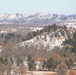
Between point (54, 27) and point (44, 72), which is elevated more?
point (54, 27)

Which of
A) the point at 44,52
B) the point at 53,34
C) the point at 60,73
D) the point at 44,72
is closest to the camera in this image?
the point at 60,73

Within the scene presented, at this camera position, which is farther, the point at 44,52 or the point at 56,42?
the point at 56,42

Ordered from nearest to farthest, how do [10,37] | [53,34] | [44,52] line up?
[44,52] → [53,34] → [10,37]

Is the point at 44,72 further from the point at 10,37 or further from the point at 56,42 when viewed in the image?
the point at 10,37

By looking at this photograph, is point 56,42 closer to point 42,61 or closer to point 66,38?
point 66,38

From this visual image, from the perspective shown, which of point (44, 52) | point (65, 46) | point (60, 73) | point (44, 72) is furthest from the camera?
point (65, 46)

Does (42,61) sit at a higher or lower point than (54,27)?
lower

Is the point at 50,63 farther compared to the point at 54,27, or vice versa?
the point at 54,27

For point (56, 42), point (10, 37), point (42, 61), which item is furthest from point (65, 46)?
point (10, 37)

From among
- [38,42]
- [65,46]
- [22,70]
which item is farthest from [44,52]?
[22,70]
